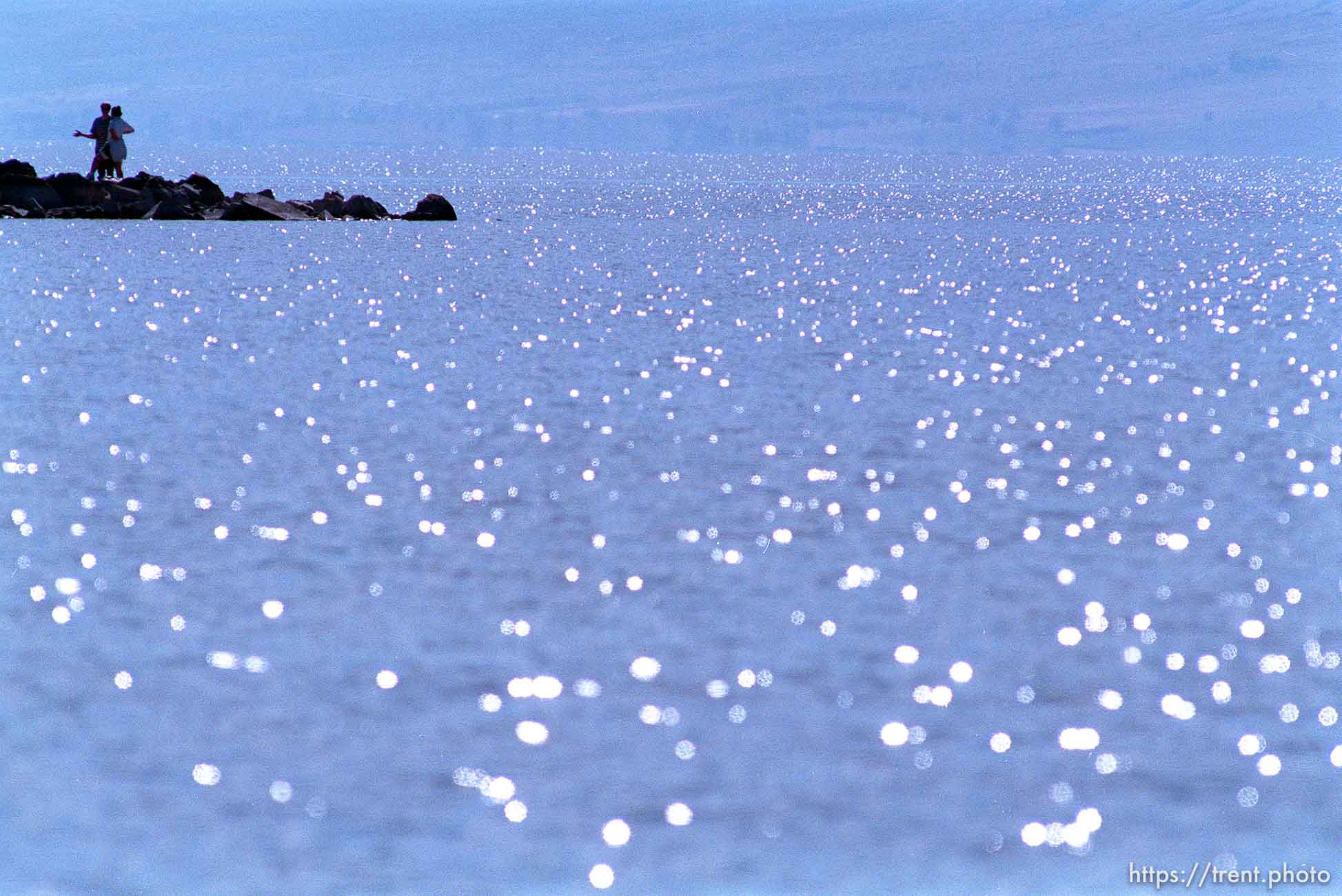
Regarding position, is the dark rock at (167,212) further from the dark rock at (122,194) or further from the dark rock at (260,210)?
the dark rock at (260,210)

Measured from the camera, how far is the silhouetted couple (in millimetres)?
65062

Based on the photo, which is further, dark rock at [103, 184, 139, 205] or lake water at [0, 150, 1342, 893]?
dark rock at [103, 184, 139, 205]

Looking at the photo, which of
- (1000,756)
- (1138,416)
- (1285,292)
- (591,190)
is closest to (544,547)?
(1000,756)

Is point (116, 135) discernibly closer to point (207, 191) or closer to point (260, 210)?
point (207, 191)

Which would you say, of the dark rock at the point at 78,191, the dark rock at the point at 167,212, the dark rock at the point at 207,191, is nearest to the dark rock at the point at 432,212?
the dark rock at the point at 207,191

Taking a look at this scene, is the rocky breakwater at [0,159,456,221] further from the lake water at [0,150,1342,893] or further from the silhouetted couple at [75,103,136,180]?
the lake water at [0,150,1342,893]

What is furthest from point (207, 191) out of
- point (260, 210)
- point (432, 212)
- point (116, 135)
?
point (432, 212)

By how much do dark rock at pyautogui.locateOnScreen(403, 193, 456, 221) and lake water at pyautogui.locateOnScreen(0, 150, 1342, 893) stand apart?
44360 millimetres

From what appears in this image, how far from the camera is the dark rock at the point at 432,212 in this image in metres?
80.4

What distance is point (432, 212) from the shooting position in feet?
265

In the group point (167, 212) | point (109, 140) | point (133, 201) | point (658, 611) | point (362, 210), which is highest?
point (109, 140)

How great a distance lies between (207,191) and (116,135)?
6.34 metres

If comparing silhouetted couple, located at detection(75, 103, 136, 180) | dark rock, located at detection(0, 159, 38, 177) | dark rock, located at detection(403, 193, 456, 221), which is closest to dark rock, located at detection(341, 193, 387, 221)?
dark rock, located at detection(403, 193, 456, 221)

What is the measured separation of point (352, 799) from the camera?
1067 cm
